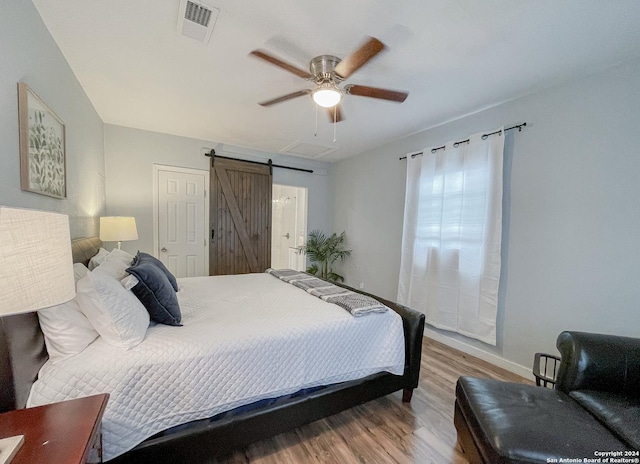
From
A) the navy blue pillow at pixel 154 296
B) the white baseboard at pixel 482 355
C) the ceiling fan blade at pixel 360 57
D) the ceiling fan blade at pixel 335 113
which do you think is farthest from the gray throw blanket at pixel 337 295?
the ceiling fan blade at pixel 335 113

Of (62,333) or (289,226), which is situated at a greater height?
(289,226)

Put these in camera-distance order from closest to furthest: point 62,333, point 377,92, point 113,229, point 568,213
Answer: point 62,333 → point 377,92 → point 568,213 → point 113,229

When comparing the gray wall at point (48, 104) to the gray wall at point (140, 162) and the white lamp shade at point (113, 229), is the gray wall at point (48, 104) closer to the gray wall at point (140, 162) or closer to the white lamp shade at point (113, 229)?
the white lamp shade at point (113, 229)

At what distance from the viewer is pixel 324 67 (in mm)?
1908

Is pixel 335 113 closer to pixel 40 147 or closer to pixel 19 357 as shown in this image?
pixel 40 147

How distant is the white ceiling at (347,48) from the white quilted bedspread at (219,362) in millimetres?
1855

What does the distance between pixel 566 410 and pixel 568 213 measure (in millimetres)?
1578

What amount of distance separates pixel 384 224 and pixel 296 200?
1.96 m

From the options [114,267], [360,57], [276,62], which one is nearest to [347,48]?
[360,57]

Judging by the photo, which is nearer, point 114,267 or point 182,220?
point 114,267

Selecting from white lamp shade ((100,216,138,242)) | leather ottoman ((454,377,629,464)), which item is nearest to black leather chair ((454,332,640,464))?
leather ottoman ((454,377,629,464))

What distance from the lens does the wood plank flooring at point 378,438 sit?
1480mm

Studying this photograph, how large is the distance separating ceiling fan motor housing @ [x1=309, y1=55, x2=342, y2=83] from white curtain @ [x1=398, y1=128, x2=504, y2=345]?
1718mm

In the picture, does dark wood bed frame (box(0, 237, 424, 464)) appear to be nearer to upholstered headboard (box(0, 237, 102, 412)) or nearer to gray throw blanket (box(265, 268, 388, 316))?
upholstered headboard (box(0, 237, 102, 412))
